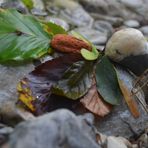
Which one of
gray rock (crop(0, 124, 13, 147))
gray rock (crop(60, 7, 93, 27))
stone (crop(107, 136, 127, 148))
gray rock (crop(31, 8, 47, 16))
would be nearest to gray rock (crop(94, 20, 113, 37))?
gray rock (crop(60, 7, 93, 27))

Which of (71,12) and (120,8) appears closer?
(71,12)

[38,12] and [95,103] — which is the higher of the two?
[95,103]

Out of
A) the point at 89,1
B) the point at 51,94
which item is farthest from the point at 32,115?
the point at 89,1

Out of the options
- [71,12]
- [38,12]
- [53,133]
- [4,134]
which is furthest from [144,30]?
[53,133]

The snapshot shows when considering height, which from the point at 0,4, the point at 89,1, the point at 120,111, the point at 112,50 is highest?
the point at 112,50

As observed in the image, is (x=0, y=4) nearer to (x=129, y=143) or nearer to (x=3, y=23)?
(x=3, y=23)

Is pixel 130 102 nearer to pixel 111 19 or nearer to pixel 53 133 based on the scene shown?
pixel 53 133

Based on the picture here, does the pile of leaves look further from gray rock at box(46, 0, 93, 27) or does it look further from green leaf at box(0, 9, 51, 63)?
gray rock at box(46, 0, 93, 27)
